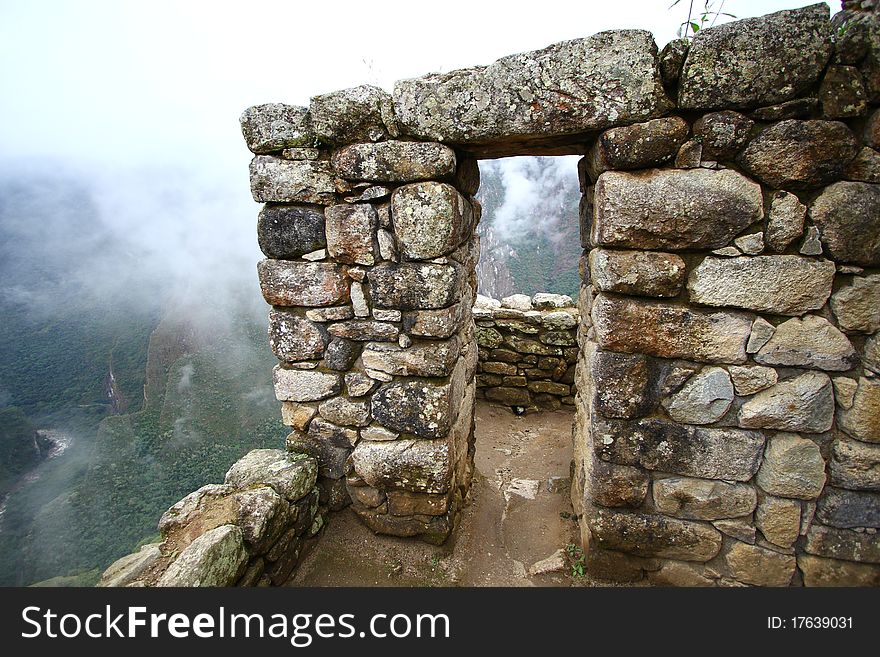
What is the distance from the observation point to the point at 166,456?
592cm

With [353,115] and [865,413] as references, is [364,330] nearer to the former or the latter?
→ [353,115]

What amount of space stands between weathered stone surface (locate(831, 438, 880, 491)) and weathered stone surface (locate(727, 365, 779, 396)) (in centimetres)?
47

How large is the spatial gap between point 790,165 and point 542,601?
241 cm

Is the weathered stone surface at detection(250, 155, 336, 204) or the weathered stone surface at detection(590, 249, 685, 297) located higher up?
the weathered stone surface at detection(250, 155, 336, 204)

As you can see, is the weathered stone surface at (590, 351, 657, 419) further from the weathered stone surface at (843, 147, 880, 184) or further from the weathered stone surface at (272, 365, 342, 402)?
the weathered stone surface at (272, 365, 342, 402)

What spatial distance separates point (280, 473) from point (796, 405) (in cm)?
293

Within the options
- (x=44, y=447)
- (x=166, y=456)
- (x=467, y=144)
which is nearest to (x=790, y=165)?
(x=467, y=144)

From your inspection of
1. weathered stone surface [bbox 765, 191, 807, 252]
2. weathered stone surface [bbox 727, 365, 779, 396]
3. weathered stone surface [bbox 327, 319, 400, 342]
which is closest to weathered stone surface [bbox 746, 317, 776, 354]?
weathered stone surface [bbox 727, 365, 779, 396]

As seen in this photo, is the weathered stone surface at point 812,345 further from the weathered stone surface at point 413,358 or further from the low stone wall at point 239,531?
the low stone wall at point 239,531

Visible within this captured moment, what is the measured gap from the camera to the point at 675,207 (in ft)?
5.97

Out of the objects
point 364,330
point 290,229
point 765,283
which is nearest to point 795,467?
point 765,283

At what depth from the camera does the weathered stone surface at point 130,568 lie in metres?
1.67

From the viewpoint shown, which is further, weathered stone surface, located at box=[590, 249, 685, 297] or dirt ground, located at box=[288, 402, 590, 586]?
dirt ground, located at box=[288, 402, 590, 586]

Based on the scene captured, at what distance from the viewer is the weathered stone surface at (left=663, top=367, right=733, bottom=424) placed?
1.95 m
